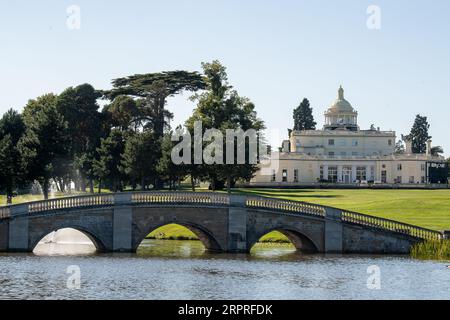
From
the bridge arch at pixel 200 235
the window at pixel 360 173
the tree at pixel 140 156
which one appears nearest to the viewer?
the bridge arch at pixel 200 235

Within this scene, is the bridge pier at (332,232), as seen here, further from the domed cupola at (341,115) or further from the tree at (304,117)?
the tree at (304,117)

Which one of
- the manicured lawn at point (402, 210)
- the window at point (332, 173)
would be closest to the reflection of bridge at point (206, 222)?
the manicured lawn at point (402, 210)

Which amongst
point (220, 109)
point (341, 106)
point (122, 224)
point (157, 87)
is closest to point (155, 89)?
point (157, 87)

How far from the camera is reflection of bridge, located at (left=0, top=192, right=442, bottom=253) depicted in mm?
63906

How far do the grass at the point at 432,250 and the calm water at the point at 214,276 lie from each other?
2.72 metres

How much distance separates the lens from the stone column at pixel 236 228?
225 ft

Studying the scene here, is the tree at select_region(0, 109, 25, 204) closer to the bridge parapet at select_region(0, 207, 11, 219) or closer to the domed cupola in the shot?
the bridge parapet at select_region(0, 207, 11, 219)

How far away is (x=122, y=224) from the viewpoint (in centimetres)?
6638

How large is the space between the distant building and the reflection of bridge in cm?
8859

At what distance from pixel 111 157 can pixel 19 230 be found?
56.9 metres

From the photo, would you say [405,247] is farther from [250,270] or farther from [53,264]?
[53,264]

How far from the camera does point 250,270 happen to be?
186ft

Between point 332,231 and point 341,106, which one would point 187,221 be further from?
point 341,106
